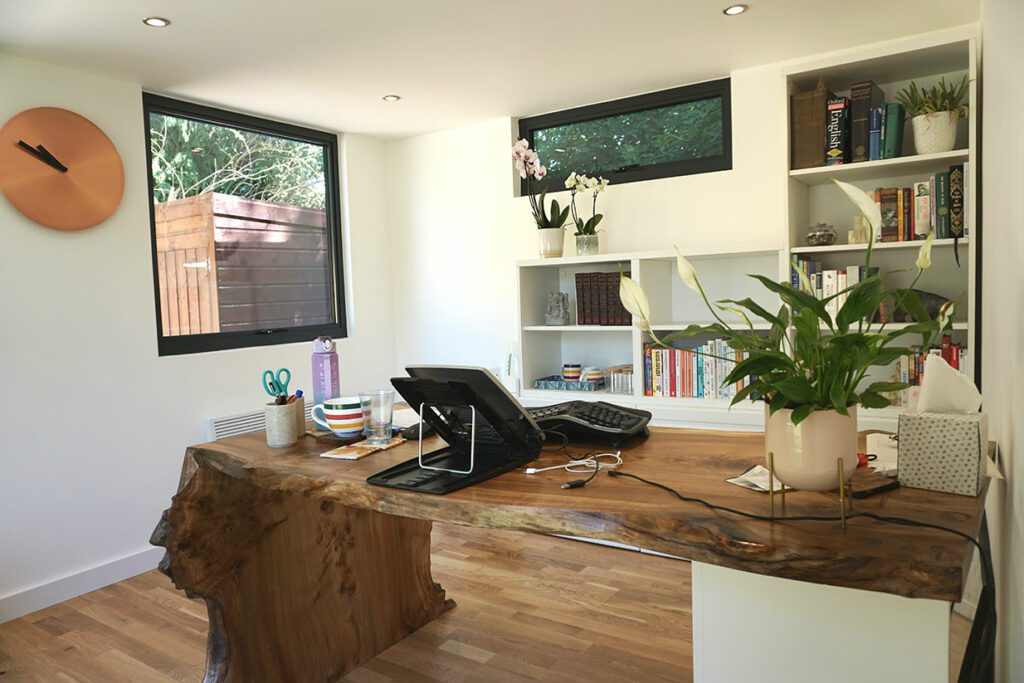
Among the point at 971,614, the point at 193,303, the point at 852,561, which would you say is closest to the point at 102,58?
the point at 193,303

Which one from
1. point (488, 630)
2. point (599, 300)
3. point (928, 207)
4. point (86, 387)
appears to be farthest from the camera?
point (599, 300)

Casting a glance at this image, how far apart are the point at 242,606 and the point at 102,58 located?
2.32m

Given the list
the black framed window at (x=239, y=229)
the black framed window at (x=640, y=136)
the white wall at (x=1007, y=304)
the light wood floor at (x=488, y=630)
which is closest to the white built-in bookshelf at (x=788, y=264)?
the black framed window at (x=640, y=136)

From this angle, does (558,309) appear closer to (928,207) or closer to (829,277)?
(829,277)

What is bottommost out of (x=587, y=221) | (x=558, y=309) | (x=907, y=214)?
(x=558, y=309)

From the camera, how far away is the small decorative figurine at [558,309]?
3840 millimetres

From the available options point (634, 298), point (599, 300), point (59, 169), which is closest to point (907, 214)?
point (599, 300)

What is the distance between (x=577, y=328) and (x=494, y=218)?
0.97 metres

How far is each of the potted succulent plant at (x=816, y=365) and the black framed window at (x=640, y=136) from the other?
2546 mm

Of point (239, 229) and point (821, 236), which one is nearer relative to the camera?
point (821, 236)

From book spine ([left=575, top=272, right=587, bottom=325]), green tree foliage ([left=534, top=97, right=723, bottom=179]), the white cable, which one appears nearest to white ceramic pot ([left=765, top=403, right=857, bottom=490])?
the white cable

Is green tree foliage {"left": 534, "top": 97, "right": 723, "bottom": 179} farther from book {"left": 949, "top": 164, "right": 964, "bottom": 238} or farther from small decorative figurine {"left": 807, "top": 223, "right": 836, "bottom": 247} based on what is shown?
book {"left": 949, "top": 164, "right": 964, "bottom": 238}

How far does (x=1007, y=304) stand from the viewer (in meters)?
1.55

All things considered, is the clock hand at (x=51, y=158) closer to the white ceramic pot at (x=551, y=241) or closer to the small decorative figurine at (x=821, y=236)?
the white ceramic pot at (x=551, y=241)
